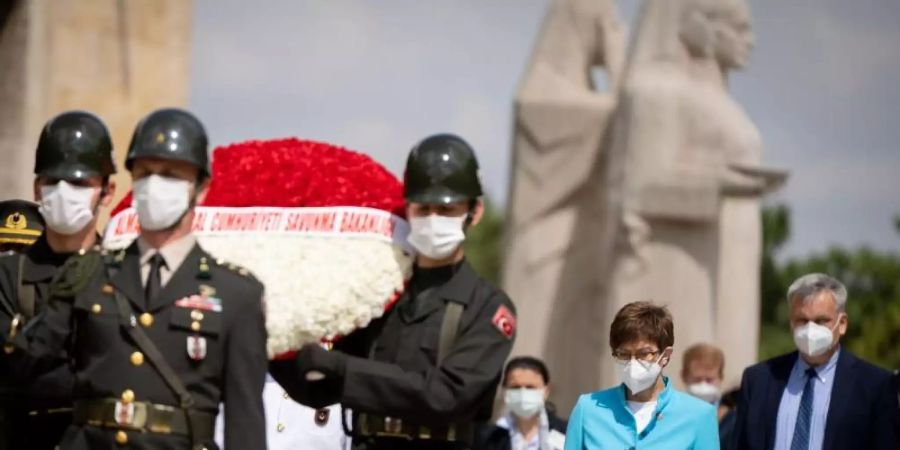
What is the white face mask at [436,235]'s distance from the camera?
7.29m

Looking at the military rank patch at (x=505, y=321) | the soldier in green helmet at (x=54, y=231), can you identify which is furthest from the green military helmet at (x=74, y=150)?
the military rank patch at (x=505, y=321)

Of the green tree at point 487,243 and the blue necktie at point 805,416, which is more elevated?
the green tree at point 487,243

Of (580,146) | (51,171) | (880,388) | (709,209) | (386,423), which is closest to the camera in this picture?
(51,171)

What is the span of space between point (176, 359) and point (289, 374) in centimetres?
99

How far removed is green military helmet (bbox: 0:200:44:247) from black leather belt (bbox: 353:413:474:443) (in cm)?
153

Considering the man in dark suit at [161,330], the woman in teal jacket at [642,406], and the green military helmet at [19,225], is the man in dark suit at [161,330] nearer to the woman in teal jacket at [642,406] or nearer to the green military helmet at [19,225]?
the woman in teal jacket at [642,406]

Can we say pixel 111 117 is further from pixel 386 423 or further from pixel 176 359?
pixel 176 359

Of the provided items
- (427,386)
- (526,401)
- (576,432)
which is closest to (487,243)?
(526,401)

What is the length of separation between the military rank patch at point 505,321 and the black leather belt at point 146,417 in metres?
1.47

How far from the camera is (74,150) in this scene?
22.2 feet

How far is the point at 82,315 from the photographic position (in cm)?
621

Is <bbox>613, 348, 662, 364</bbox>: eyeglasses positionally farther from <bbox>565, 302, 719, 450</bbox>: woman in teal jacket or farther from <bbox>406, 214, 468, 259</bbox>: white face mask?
<bbox>406, 214, 468, 259</bbox>: white face mask

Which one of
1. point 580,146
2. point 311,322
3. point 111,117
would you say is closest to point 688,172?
point 580,146

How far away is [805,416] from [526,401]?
160 cm
